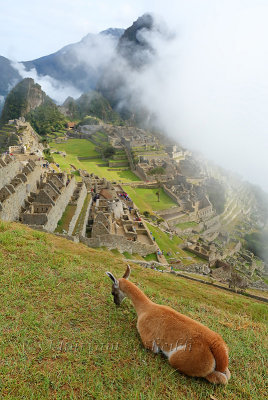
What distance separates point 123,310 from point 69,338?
120cm

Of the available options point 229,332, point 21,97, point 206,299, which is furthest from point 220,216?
point 21,97

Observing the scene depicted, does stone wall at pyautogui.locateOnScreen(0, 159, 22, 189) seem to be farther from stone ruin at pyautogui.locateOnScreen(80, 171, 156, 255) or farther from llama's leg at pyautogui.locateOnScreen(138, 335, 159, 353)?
llama's leg at pyautogui.locateOnScreen(138, 335, 159, 353)

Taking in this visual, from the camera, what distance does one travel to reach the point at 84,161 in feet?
176

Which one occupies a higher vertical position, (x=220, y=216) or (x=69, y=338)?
(x=69, y=338)

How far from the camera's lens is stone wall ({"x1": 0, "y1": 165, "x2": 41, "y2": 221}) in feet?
47.5

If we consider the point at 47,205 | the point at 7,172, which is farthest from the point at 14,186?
the point at 47,205

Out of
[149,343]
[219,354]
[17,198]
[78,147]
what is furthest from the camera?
[78,147]

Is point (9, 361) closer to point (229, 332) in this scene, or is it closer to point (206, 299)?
point (229, 332)

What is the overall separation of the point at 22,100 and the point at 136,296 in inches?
3605

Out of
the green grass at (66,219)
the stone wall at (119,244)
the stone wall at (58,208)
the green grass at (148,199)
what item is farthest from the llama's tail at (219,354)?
the green grass at (148,199)

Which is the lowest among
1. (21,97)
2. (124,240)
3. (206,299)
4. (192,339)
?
(124,240)

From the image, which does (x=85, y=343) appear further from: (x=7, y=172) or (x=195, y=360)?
(x=7, y=172)

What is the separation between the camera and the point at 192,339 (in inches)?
142

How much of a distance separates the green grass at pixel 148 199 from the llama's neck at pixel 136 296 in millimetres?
29257
